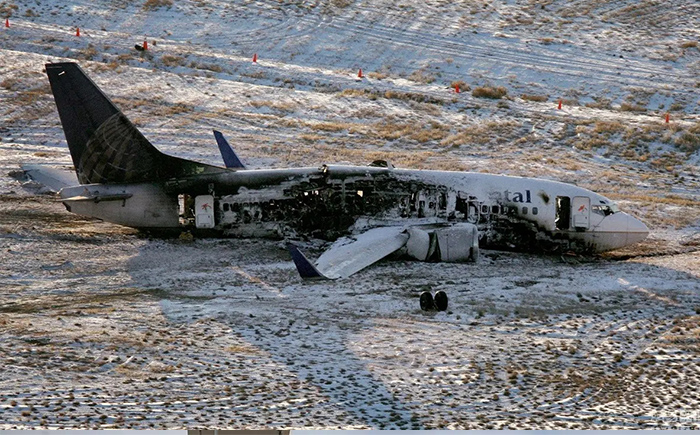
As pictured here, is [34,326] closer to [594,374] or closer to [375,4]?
[594,374]

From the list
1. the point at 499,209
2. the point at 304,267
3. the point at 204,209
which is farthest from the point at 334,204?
the point at 304,267

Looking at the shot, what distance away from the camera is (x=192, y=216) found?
34.7 m

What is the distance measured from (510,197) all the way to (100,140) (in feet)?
46.3

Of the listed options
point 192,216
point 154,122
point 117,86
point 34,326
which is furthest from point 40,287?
point 117,86

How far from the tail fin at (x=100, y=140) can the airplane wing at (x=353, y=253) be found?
5.85 meters

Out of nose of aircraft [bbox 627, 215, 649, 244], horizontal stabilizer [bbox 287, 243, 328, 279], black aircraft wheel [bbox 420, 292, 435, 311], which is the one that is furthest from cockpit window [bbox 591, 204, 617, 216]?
horizontal stabilizer [bbox 287, 243, 328, 279]

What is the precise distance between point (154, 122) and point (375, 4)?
28.7m

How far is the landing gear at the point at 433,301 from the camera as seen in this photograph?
29188mm

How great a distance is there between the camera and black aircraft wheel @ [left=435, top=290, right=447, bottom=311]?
2919cm

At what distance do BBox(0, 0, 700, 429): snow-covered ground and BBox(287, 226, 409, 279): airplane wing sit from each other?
0.88 m

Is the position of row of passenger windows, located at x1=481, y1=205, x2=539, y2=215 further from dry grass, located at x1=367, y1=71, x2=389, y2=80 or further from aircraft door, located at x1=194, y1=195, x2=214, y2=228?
dry grass, located at x1=367, y1=71, x2=389, y2=80

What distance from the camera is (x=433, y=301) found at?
2927 centimetres

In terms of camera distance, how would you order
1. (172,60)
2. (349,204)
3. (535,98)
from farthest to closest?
(172,60)
(535,98)
(349,204)

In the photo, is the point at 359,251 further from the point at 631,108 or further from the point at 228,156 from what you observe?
the point at 631,108
